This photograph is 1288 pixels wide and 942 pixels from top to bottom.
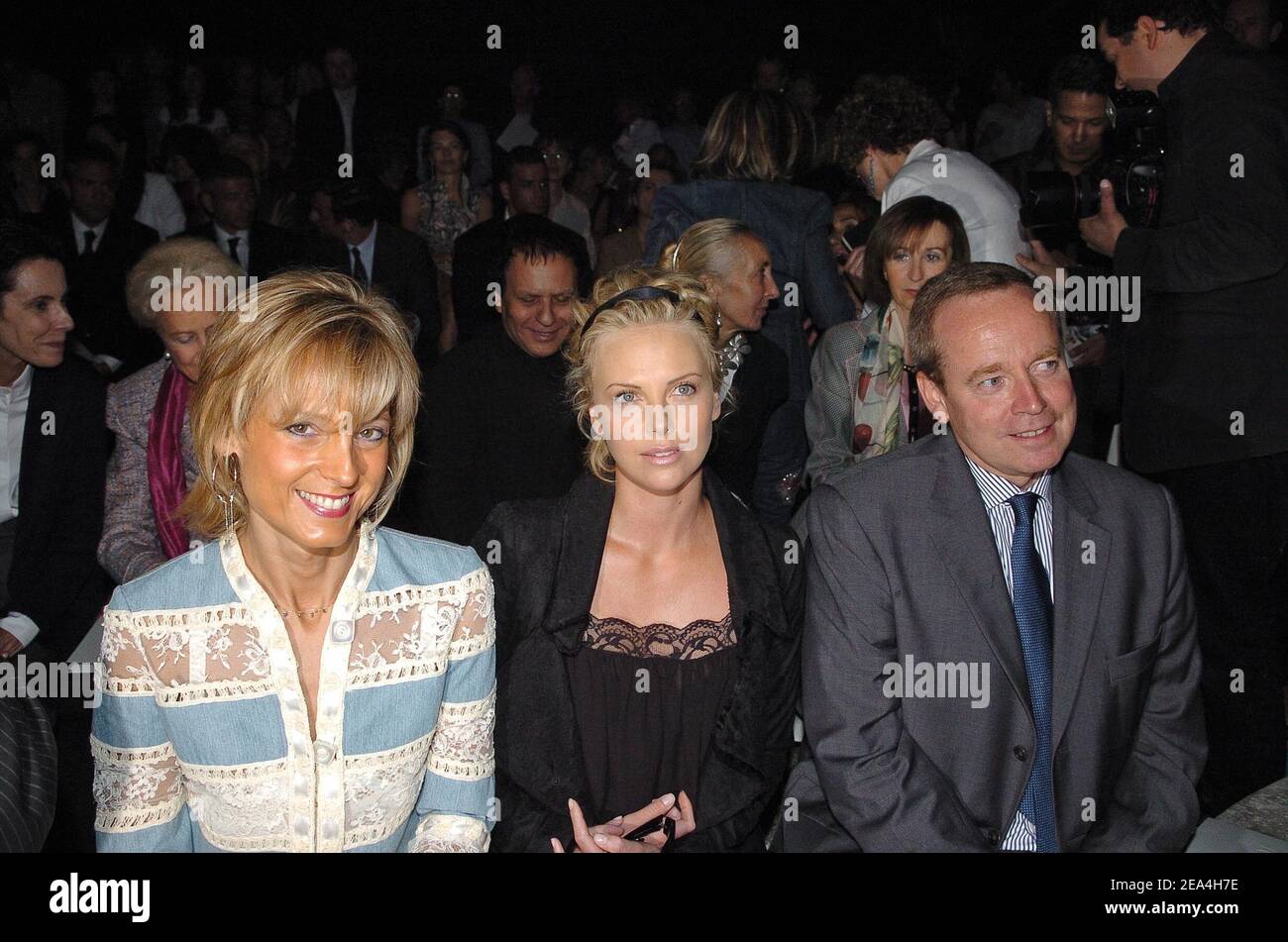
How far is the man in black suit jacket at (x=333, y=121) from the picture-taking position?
781 cm

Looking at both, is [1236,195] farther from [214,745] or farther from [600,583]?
[214,745]

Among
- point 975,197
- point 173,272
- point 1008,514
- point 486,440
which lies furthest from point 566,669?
point 975,197

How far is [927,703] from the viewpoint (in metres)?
2.21

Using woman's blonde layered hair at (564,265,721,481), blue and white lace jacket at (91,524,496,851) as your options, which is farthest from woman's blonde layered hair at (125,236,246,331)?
blue and white lace jacket at (91,524,496,851)

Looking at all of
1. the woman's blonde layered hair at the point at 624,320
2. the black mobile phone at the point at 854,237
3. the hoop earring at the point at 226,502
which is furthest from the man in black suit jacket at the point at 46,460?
the black mobile phone at the point at 854,237

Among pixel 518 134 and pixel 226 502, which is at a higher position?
pixel 518 134

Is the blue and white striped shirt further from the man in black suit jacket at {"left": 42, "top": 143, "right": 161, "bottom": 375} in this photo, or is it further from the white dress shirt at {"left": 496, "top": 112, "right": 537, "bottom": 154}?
the white dress shirt at {"left": 496, "top": 112, "right": 537, "bottom": 154}

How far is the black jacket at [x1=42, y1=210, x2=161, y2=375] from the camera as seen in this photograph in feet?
17.0

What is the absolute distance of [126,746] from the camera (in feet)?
6.30

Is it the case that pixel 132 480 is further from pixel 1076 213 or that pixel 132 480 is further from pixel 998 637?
pixel 1076 213

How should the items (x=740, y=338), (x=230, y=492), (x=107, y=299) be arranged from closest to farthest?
(x=230, y=492), (x=740, y=338), (x=107, y=299)

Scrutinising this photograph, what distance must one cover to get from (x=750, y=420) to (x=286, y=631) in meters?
1.76

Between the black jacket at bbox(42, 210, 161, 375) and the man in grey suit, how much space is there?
3.63 m

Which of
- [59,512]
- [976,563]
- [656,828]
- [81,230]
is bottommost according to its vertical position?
[656,828]
